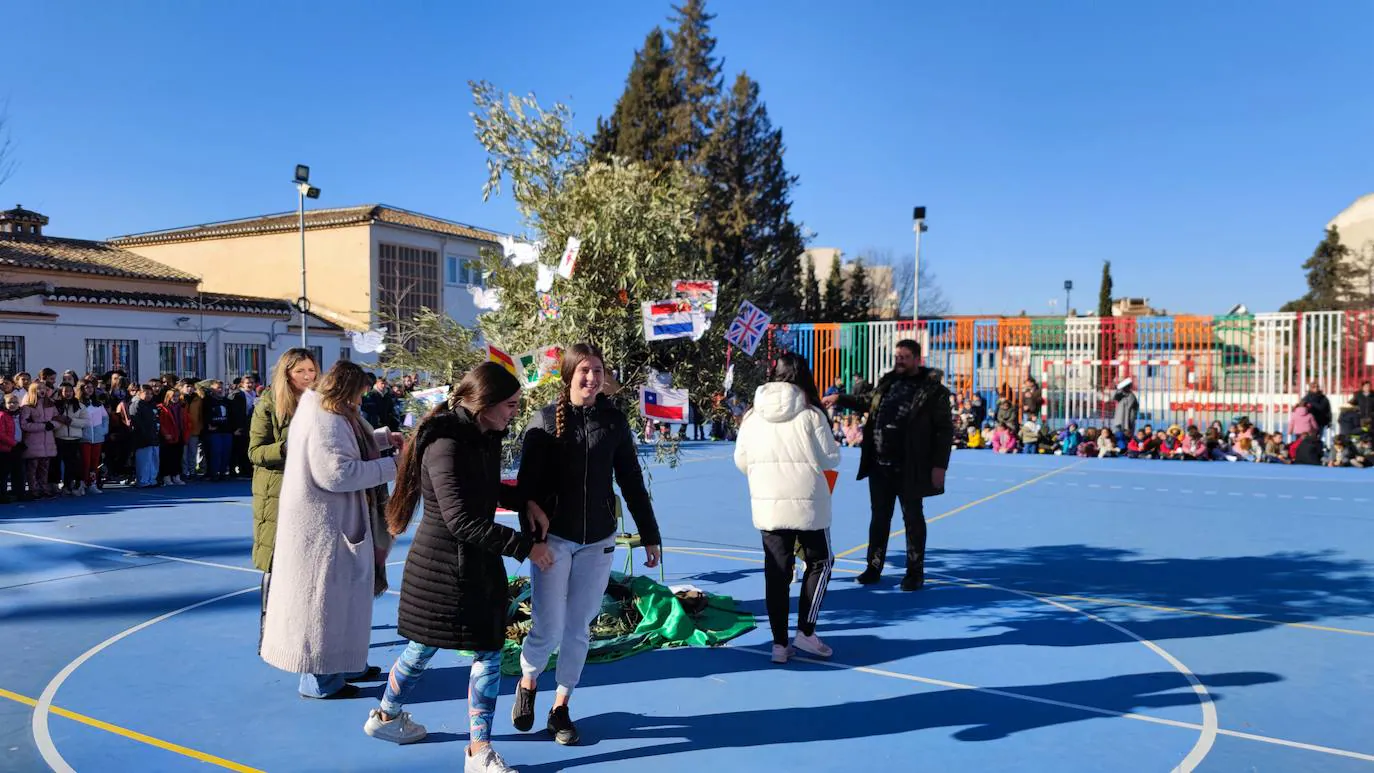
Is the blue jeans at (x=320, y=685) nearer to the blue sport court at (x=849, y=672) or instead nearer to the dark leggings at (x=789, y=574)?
the blue sport court at (x=849, y=672)

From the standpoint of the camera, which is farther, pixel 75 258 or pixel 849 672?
pixel 75 258

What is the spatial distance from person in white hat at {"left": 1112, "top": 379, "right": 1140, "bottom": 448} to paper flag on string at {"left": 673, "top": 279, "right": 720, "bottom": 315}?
16418 mm

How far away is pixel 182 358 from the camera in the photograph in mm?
26469

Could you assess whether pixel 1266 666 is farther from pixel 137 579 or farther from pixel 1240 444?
pixel 1240 444

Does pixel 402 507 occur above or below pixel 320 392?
below

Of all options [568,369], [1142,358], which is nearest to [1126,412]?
[1142,358]

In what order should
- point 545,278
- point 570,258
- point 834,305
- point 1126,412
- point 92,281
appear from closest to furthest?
point 570,258 < point 545,278 < point 1126,412 < point 92,281 < point 834,305

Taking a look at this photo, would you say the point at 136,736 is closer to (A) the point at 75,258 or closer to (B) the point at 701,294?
(B) the point at 701,294

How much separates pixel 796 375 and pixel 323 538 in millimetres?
2786

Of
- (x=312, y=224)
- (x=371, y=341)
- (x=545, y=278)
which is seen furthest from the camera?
(x=312, y=224)

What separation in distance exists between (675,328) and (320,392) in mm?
2290

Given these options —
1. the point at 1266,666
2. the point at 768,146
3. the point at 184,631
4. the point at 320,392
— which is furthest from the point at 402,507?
the point at 768,146

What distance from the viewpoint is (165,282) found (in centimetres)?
3086

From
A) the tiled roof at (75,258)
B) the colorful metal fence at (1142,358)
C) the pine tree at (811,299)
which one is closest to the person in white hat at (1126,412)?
the colorful metal fence at (1142,358)
